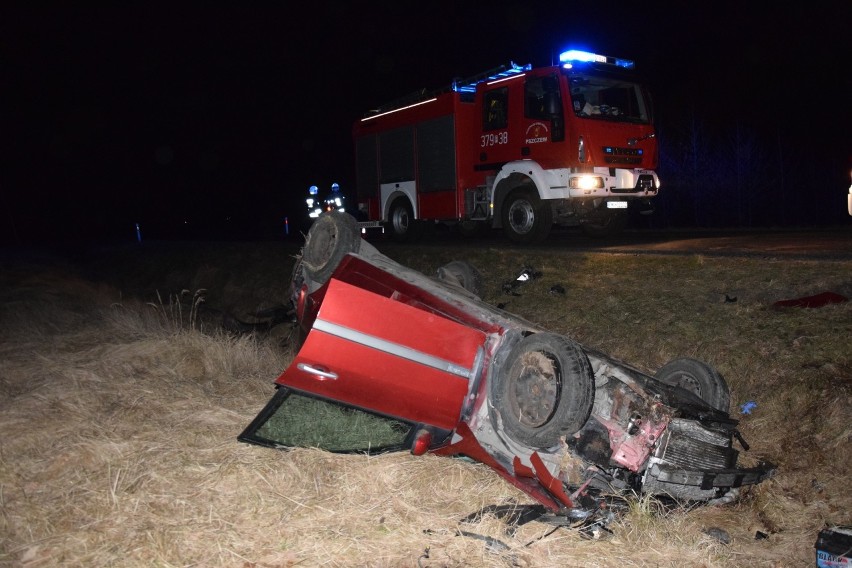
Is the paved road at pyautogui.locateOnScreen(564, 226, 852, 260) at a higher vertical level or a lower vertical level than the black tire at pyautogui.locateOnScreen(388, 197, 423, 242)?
lower

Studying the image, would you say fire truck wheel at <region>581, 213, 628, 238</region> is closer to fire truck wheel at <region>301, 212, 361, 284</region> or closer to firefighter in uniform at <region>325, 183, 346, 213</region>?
firefighter in uniform at <region>325, 183, 346, 213</region>

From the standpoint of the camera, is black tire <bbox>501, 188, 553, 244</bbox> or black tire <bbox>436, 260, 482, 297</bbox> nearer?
black tire <bbox>436, 260, 482, 297</bbox>

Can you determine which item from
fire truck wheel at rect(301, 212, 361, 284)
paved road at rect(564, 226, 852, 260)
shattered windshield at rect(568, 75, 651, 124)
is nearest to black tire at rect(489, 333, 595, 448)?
fire truck wheel at rect(301, 212, 361, 284)

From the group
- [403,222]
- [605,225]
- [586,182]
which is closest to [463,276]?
[586,182]

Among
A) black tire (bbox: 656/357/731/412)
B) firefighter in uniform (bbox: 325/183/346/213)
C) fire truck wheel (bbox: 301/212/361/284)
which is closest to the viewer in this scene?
black tire (bbox: 656/357/731/412)

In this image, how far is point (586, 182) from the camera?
8688 mm

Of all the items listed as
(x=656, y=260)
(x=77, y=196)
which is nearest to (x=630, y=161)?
(x=656, y=260)

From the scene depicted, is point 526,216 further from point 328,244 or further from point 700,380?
point 700,380

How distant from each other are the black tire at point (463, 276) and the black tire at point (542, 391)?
174 centimetres

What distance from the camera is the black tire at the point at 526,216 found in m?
9.16

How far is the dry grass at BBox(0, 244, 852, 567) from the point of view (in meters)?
2.68

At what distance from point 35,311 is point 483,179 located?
6.69 m

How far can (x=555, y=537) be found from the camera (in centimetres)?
277

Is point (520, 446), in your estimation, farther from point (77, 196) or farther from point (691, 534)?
point (77, 196)
